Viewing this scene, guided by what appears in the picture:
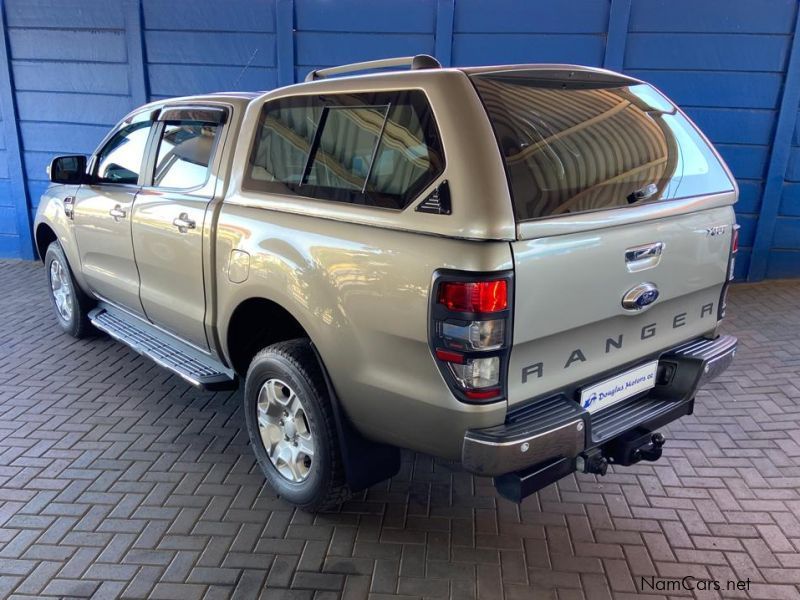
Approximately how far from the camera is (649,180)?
8.57 feet

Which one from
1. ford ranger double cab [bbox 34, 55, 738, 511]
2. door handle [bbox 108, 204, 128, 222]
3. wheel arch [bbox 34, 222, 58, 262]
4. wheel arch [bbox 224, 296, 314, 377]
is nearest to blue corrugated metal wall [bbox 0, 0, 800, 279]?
wheel arch [bbox 34, 222, 58, 262]

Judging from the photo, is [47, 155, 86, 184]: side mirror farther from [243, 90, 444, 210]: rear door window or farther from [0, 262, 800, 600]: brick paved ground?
[243, 90, 444, 210]: rear door window

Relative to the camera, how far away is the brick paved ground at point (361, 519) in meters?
2.57

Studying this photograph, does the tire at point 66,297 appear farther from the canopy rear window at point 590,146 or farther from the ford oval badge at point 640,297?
the ford oval badge at point 640,297

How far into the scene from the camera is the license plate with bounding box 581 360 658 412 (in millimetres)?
2518

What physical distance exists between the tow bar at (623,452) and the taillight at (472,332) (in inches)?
24.1

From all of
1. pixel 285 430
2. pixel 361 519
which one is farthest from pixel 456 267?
pixel 361 519

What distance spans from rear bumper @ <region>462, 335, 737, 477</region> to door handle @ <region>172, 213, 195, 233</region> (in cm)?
191

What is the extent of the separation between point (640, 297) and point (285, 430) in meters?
1.69

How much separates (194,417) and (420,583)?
1.97 metres

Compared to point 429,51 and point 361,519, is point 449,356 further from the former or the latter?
point 429,51

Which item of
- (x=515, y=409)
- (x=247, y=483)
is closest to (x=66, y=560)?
(x=247, y=483)

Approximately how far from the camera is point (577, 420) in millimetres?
2307

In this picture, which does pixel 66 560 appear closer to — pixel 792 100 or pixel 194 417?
pixel 194 417
